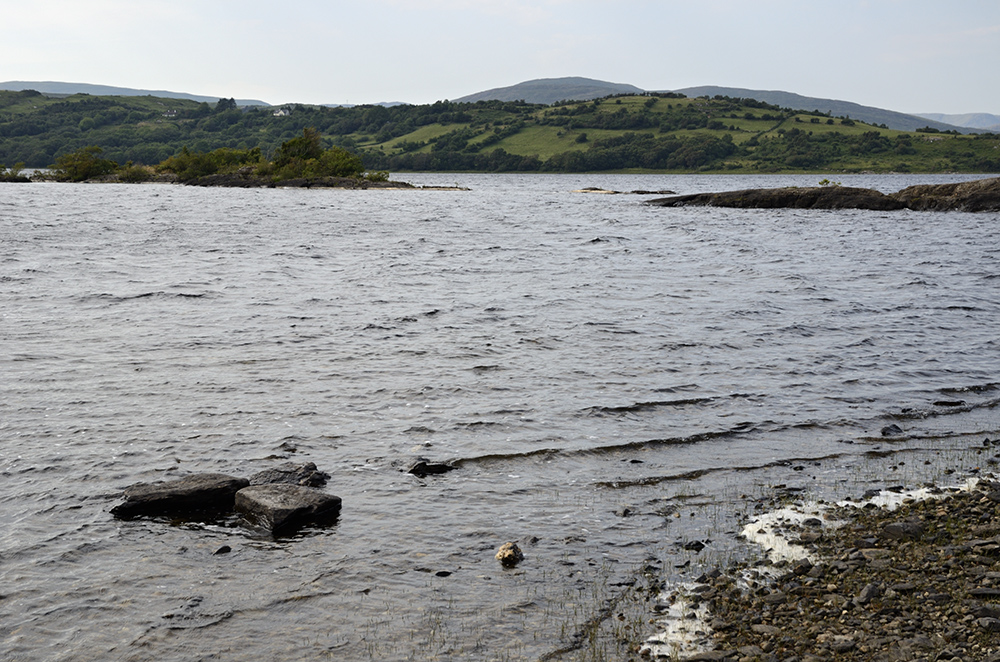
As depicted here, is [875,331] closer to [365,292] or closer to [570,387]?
[570,387]

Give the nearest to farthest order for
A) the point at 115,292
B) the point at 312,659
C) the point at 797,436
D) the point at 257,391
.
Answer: the point at 312,659
the point at 797,436
the point at 257,391
the point at 115,292

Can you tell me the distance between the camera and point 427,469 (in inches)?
501

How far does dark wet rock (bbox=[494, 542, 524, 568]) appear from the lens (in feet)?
31.4

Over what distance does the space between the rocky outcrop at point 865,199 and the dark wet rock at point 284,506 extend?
8658 centimetres

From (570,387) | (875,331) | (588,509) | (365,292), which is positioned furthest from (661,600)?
(365,292)

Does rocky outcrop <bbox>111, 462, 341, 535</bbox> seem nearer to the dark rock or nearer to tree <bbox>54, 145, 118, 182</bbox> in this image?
the dark rock

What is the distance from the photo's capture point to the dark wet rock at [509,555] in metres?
9.59

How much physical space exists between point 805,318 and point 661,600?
2043 centimetres

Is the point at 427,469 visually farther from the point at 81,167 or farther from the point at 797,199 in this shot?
the point at 81,167

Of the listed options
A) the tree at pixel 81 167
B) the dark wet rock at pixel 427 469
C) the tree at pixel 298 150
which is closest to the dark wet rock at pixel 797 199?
the tree at pixel 298 150

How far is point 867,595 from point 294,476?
8187 mm

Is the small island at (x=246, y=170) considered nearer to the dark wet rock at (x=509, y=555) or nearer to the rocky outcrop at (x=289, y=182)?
the rocky outcrop at (x=289, y=182)

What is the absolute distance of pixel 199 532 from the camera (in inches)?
410

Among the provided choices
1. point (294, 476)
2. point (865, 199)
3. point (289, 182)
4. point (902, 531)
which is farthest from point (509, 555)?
point (289, 182)
